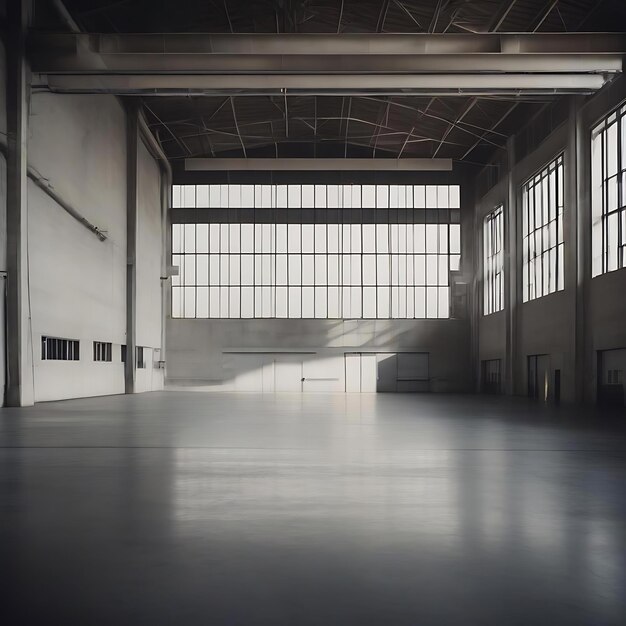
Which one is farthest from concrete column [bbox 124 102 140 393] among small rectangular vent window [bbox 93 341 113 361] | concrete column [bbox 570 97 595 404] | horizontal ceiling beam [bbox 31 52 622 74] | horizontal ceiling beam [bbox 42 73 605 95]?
concrete column [bbox 570 97 595 404]

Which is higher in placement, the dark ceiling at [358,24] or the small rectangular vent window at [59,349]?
the dark ceiling at [358,24]

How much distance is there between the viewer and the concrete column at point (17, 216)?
25.1 m

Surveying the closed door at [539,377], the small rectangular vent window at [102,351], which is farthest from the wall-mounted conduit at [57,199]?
the closed door at [539,377]

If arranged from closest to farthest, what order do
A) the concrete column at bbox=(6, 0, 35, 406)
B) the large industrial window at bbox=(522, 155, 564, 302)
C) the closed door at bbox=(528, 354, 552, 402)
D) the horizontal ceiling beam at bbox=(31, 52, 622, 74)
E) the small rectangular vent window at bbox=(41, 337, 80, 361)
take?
the concrete column at bbox=(6, 0, 35, 406) → the horizontal ceiling beam at bbox=(31, 52, 622, 74) → the small rectangular vent window at bbox=(41, 337, 80, 361) → the large industrial window at bbox=(522, 155, 564, 302) → the closed door at bbox=(528, 354, 552, 402)

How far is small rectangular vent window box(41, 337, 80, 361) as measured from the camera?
28.9m

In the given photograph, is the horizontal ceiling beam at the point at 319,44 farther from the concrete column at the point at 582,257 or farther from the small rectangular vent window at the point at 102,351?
the small rectangular vent window at the point at 102,351

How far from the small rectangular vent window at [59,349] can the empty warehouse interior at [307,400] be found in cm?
15

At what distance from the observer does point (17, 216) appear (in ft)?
82.5

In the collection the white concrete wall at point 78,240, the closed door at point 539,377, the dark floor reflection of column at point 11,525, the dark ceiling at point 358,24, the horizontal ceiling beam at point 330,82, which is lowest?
the closed door at point 539,377

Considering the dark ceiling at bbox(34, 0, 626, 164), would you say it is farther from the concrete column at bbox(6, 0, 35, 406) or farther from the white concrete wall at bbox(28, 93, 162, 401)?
the white concrete wall at bbox(28, 93, 162, 401)

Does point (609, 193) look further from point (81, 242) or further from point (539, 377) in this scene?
point (81, 242)

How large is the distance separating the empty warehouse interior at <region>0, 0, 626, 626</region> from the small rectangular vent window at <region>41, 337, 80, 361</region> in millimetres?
148

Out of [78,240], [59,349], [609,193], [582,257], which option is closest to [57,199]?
[78,240]

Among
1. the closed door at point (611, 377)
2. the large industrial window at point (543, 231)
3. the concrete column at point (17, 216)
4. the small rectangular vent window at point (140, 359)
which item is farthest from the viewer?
the small rectangular vent window at point (140, 359)
